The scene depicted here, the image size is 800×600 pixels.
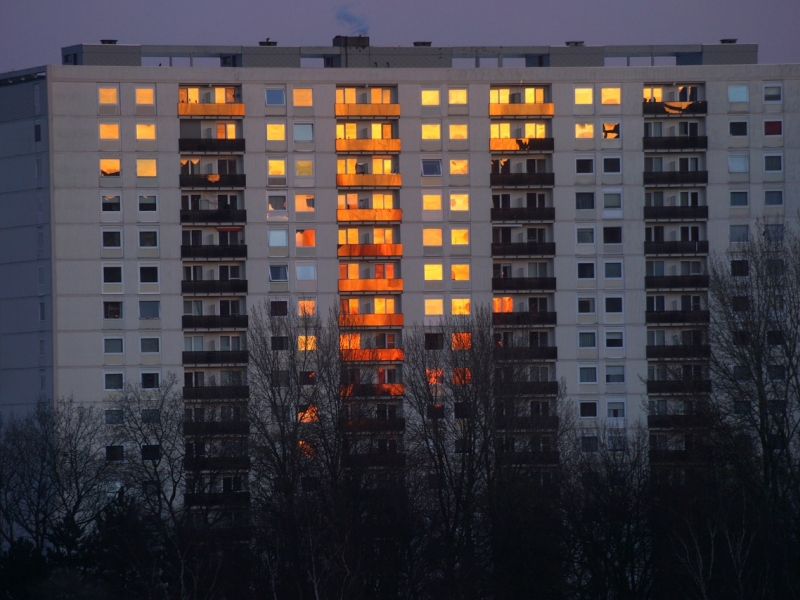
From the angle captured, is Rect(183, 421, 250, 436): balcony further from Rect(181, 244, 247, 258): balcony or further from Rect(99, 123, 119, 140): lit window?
Rect(99, 123, 119, 140): lit window

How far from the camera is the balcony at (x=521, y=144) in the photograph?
98.6 metres

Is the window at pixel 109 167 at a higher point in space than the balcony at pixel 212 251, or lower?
higher

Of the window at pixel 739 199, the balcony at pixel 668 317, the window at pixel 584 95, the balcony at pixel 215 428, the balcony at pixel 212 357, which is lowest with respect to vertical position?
the balcony at pixel 215 428

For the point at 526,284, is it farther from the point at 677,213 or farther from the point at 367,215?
the point at 367,215

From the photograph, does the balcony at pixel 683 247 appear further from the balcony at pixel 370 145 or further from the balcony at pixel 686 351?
the balcony at pixel 370 145

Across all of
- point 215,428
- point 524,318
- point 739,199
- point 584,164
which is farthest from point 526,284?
point 215,428

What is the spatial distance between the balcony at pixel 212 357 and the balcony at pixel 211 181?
10.6 meters

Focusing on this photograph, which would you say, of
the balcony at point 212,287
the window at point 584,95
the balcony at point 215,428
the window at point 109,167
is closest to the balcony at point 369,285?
the balcony at point 212,287

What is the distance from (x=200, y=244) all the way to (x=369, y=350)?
45.8 feet

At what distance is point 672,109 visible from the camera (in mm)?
98812

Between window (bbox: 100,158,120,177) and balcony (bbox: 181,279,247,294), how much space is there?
8.31m

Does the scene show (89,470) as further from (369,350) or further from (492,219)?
(492,219)

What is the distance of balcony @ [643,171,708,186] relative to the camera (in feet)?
323

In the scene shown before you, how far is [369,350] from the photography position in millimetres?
91750
